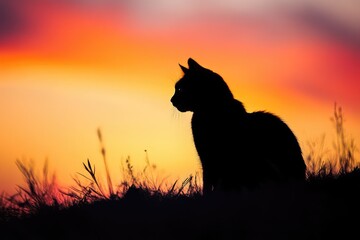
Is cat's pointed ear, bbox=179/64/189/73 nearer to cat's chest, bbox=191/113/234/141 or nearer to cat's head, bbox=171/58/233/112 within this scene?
cat's head, bbox=171/58/233/112

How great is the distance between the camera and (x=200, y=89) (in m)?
6.95

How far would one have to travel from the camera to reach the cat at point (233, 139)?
19.8 feet

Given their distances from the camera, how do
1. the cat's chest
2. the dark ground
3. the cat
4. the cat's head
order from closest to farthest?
the dark ground → the cat → the cat's chest → the cat's head

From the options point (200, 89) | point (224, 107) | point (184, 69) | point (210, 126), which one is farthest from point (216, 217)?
point (184, 69)

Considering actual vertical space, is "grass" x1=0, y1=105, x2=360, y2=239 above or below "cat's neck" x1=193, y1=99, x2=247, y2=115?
below

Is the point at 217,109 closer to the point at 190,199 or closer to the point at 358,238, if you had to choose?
the point at 190,199

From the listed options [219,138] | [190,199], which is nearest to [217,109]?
[219,138]

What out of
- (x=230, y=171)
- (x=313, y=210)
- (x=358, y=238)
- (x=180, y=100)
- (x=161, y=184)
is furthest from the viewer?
(x=180, y=100)

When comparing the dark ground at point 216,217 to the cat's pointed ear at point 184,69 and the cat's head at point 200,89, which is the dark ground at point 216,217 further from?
the cat's pointed ear at point 184,69

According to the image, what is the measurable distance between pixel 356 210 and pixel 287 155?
108 inches

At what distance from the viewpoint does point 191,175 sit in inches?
187

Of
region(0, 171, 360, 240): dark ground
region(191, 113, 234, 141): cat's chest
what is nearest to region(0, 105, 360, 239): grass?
region(0, 171, 360, 240): dark ground

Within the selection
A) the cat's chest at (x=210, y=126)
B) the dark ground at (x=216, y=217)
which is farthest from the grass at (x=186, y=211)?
the cat's chest at (x=210, y=126)

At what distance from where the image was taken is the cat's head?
6.86 m
